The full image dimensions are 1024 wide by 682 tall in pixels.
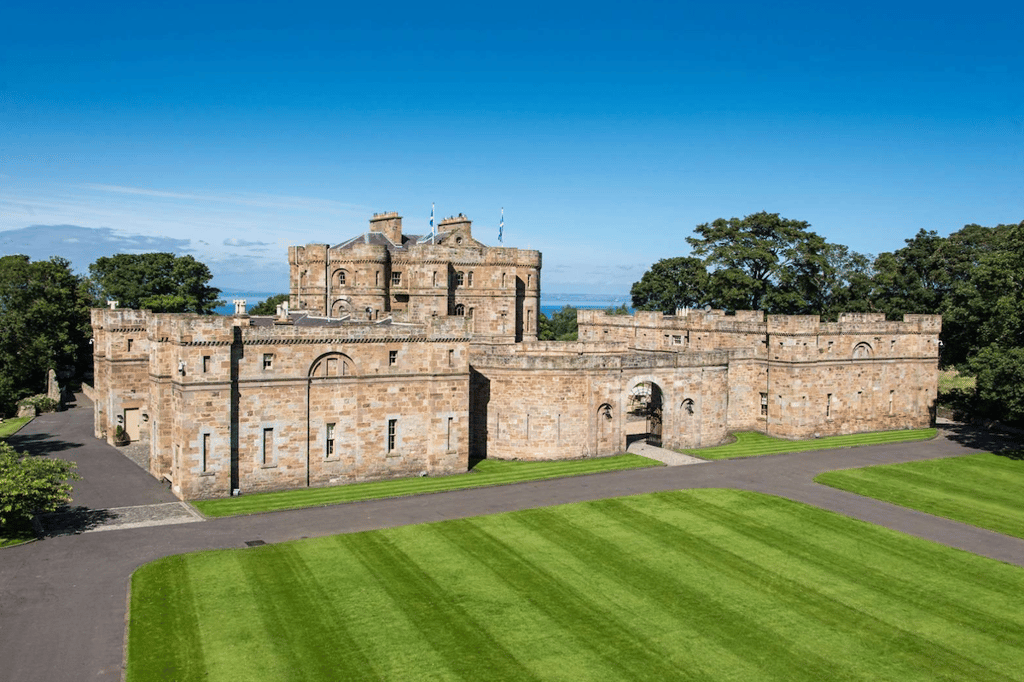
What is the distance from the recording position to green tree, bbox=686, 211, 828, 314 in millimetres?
78562

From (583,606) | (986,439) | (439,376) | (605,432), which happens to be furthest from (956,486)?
(439,376)

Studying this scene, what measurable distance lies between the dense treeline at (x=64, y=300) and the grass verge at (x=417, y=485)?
113 feet

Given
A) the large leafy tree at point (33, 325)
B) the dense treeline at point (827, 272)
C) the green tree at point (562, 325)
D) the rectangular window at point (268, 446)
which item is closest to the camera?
the rectangular window at point (268, 446)

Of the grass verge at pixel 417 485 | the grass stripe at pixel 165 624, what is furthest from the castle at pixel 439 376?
the grass stripe at pixel 165 624

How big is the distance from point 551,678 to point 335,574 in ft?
31.6

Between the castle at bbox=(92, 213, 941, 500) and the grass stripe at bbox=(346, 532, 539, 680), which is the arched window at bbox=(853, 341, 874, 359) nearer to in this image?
the castle at bbox=(92, 213, 941, 500)

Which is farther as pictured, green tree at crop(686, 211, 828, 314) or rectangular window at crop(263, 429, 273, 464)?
green tree at crop(686, 211, 828, 314)

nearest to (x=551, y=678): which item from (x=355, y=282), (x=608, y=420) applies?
(x=608, y=420)

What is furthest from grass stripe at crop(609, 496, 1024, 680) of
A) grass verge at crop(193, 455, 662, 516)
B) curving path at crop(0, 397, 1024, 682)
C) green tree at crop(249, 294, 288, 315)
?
green tree at crop(249, 294, 288, 315)

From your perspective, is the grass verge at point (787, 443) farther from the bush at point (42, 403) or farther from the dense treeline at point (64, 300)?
the dense treeline at point (64, 300)

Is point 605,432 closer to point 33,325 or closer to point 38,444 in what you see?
point 38,444

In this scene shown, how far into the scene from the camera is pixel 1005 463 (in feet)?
152

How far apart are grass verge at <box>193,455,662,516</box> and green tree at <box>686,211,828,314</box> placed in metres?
37.8

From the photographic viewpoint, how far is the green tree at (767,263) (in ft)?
258
